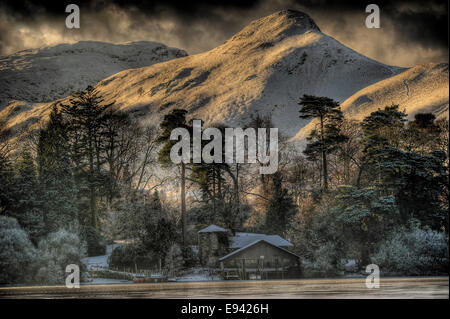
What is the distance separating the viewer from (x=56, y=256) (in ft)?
60.4

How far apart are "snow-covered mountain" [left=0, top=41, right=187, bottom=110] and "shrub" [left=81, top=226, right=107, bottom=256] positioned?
51229mm

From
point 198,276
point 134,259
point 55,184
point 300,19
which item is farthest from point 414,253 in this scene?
point 300,19

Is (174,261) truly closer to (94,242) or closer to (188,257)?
(188,257)

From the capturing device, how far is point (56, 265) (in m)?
17.8

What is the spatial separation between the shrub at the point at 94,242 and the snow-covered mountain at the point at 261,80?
46.3 meters

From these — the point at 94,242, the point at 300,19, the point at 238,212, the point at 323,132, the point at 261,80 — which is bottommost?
the point at 94,242

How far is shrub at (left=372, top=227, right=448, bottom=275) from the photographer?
18953mm

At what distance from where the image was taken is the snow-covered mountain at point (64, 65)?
82838mm

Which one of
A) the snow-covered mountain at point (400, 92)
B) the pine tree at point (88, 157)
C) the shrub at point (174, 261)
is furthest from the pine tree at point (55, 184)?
the snow-covered mountain at point (400, 92)

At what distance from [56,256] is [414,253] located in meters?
16.7

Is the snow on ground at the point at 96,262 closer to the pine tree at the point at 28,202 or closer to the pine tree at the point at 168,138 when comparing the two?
the pine tree at the point at 28,202

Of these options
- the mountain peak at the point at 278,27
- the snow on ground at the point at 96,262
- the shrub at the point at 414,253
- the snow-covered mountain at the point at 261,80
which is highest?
the mountain peak at the point at 278,27

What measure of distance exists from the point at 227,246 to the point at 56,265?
1183 centimetres
